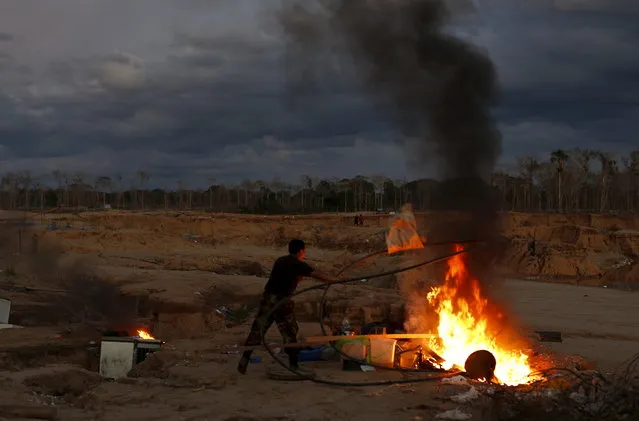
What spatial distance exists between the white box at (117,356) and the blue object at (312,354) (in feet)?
8.23

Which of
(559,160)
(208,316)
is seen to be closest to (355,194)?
(559,160)

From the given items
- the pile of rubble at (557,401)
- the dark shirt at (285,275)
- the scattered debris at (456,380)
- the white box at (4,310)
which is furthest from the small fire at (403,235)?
the white box at (4,310)

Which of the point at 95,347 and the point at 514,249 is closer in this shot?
the point at 95,347

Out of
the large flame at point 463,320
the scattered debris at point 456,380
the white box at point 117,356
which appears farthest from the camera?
the white box at point 117,356

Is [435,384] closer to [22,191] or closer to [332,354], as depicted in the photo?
[332,354]

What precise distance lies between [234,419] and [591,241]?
39907 mm

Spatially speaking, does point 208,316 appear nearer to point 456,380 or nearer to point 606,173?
point 456,380

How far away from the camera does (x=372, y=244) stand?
38.2 metres

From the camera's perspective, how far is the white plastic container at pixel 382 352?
30.3 ft

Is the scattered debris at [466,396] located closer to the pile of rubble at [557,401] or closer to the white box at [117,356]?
the pile of rubble at [557,401]

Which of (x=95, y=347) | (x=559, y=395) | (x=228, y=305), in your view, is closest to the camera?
(x=559, y=395)

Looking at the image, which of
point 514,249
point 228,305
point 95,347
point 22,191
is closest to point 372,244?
point 514,249

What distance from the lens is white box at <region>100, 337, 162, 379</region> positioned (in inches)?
400

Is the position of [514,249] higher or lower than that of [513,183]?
lower
